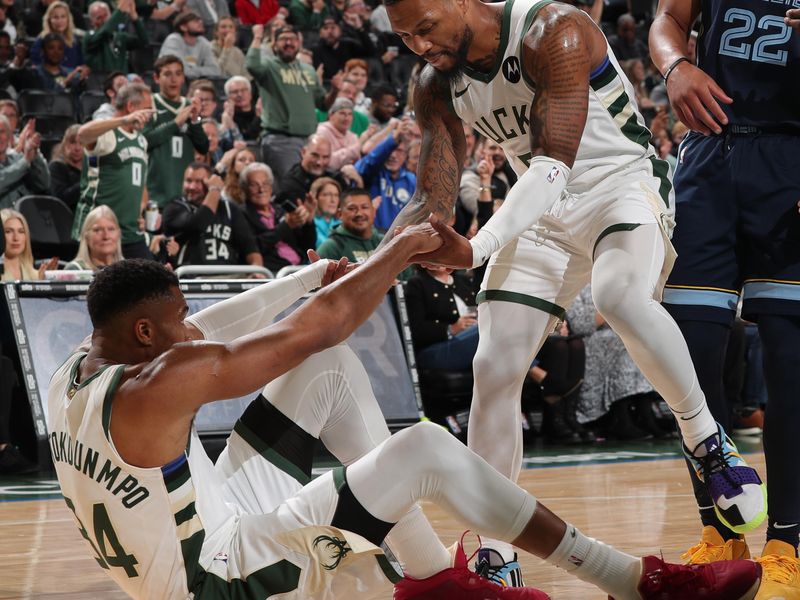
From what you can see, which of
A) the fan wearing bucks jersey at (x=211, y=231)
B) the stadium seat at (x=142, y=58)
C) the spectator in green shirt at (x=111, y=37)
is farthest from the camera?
the stadium seat at (x=142, y=58)

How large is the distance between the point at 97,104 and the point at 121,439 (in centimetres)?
940

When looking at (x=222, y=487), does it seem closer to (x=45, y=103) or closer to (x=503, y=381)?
(x=503, y=381)

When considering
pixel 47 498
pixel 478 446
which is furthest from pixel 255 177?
pixel 478 446

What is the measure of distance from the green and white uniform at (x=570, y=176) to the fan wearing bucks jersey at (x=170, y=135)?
6131mm

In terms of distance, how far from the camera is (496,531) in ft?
9.93

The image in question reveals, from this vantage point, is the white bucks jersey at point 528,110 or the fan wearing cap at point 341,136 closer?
the white bucks jersey at point 528,110

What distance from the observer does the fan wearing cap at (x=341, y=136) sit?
10.9 m

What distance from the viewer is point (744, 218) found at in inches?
152

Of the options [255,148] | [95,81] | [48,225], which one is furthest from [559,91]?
[95,81]

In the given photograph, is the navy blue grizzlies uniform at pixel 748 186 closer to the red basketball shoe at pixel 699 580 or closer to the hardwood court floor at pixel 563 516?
the red basketball shoe at pixel 699 580

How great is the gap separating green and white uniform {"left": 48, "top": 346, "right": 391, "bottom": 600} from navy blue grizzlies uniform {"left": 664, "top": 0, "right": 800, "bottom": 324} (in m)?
1.57

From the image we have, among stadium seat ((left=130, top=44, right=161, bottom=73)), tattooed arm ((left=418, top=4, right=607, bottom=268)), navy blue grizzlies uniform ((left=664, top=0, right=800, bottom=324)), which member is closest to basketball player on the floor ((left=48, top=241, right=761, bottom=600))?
tattooed arm ((left=418, top=4, right=607, bottom=268))

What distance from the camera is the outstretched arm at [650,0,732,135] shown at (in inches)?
149

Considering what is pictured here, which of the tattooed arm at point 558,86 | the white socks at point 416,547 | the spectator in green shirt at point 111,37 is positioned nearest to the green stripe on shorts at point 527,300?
the tattooed arm at point 558,86
